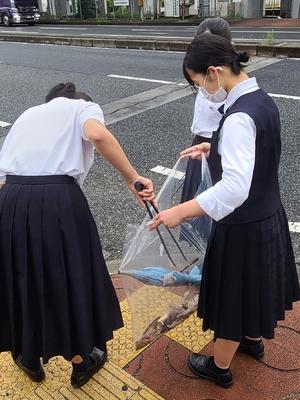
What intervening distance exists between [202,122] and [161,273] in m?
1.15

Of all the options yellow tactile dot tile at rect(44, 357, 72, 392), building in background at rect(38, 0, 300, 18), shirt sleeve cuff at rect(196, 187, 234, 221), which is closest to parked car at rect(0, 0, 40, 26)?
building in background at rect(38, 0, 300, 18)

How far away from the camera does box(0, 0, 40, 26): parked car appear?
89.2 feet

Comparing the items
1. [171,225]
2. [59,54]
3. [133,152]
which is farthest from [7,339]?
[59,54]

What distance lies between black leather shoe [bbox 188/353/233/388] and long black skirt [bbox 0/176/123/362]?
55cm

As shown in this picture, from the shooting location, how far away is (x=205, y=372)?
2248 millimetres

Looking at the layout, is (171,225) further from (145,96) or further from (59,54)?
(59,54)

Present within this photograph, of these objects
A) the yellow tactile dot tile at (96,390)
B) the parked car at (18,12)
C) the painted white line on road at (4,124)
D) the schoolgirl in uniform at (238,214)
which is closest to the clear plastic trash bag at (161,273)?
the schoolgirl in uniform at (238,214)

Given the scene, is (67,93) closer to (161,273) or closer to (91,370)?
(161,273)

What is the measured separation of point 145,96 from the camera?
7988 mm

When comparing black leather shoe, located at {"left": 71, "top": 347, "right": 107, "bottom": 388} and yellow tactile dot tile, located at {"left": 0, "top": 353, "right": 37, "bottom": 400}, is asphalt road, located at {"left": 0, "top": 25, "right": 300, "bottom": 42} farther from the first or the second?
yellow tactile dot tile, located at {"left": 0, "top": 353, "right": 37, "bottom": 400}

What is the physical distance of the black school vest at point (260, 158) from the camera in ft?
5.34

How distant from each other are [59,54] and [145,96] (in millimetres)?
7254

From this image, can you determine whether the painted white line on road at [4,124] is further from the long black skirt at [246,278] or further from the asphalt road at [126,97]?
the long black skirt at [246,278]

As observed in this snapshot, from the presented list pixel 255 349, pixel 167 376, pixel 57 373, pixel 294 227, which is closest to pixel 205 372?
pixel 167 376
